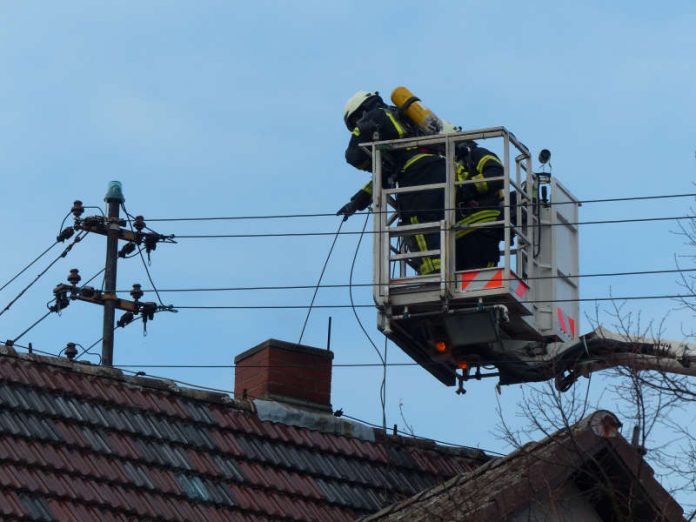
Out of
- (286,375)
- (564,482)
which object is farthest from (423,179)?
(564,482)

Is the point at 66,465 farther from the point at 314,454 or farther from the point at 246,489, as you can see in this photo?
the point at 314,454

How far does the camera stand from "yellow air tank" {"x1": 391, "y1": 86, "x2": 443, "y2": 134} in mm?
17250

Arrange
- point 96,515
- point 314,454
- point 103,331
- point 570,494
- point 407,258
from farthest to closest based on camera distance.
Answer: point 103,331 → point 407,258 → point 314,454 → point 570,494 → point 96,515

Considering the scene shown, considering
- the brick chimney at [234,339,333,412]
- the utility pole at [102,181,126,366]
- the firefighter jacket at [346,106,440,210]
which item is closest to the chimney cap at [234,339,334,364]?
the brick chimney at [234,339,333,412]

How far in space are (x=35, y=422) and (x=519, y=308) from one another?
5.87m

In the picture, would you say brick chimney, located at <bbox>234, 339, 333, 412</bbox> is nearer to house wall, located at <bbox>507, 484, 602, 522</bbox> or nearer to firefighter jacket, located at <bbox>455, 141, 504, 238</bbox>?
firefighter jacket, located at <bbox>455, 141, 504, 238</bbox>

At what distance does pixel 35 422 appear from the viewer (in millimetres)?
11609

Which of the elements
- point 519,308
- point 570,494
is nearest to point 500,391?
point 519,308

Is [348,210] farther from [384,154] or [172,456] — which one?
[172,456]

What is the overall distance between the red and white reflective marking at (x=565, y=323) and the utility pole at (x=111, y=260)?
20.9 feet

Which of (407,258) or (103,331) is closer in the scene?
(407,258)

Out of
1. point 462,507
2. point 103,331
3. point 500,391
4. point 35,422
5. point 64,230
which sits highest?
point 64,230

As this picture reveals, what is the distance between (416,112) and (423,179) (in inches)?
39.4

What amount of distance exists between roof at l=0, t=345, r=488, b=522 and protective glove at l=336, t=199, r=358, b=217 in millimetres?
3776
